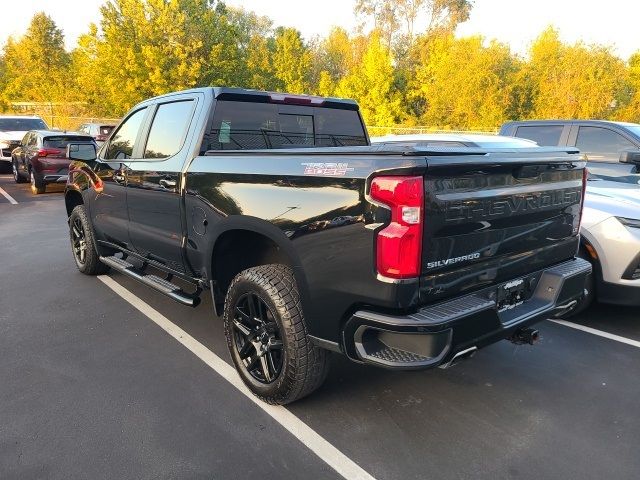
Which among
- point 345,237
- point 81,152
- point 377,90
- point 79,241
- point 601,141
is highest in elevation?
point 377,90

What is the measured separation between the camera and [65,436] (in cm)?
278

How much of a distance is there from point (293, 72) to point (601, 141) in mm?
42330

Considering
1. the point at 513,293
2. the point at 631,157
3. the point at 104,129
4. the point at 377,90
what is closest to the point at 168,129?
the point at 513,293

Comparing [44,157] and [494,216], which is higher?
[494,216]

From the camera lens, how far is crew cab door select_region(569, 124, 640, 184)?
6.76 meters

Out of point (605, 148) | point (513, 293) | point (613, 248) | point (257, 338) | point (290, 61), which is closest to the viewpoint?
point (513, 293)

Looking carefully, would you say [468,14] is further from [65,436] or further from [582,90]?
[65,436]

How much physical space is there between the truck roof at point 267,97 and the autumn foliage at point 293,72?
27.5 meters

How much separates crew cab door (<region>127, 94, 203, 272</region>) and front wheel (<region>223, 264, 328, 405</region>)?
0.86m

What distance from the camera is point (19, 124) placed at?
1672cm

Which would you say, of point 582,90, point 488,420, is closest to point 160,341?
point 488,420

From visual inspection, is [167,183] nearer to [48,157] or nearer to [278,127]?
[278,127]

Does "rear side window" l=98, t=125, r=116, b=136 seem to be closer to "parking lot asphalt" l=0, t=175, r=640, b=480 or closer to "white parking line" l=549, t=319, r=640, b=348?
"parking lot asphalt" l=0, t=175, r=640, b=480

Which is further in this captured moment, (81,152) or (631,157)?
(631,157)
